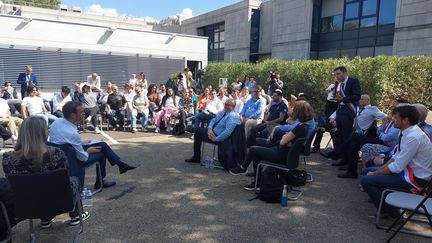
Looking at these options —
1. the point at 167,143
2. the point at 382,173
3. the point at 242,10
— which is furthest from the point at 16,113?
the point at 242,10

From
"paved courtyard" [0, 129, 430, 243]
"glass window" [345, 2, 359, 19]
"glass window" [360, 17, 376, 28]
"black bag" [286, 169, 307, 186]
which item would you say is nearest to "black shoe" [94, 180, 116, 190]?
"paved courtyard" [0, 129, 430, 243]

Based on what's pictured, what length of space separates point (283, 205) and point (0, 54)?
52.6ft

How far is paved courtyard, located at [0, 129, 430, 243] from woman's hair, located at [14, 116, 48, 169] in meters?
1.00

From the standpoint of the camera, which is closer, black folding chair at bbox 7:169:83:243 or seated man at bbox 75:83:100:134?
black folding chair at bbox 7:169:83:243

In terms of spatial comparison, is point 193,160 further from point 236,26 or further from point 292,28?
point 236,26

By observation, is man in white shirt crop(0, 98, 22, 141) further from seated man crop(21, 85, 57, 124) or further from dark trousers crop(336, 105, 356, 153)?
dark trousers crop(336, 105, 356, 153)

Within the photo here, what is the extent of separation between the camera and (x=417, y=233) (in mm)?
3627

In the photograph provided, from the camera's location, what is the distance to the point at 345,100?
6160mm

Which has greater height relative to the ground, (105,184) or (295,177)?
(295,177)

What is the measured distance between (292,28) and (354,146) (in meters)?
21.4

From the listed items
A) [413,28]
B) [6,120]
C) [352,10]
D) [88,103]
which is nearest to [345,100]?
[88,103]

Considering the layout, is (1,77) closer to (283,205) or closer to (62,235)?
(62,235)

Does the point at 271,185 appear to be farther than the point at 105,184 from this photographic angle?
No

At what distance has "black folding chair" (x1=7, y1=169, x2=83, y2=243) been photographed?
291 centimetres
